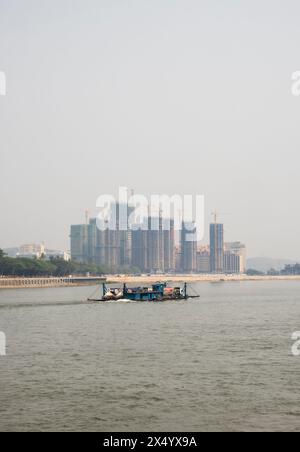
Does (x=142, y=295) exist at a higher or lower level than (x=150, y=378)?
lower

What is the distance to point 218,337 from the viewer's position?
58.8 metres

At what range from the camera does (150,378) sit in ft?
127

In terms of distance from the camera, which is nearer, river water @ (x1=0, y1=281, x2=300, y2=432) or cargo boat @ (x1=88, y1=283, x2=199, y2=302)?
river water @ (x1=0, y1=281, x2=300, y2=432)

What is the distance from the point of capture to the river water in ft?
97.9

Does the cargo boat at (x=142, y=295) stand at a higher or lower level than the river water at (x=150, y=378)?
lower

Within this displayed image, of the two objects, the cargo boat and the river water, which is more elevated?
the river water

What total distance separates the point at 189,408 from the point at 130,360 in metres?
14.6

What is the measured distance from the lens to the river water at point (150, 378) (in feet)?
97.9

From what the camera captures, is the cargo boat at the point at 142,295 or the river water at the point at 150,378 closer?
the river water at the point at 150,378
